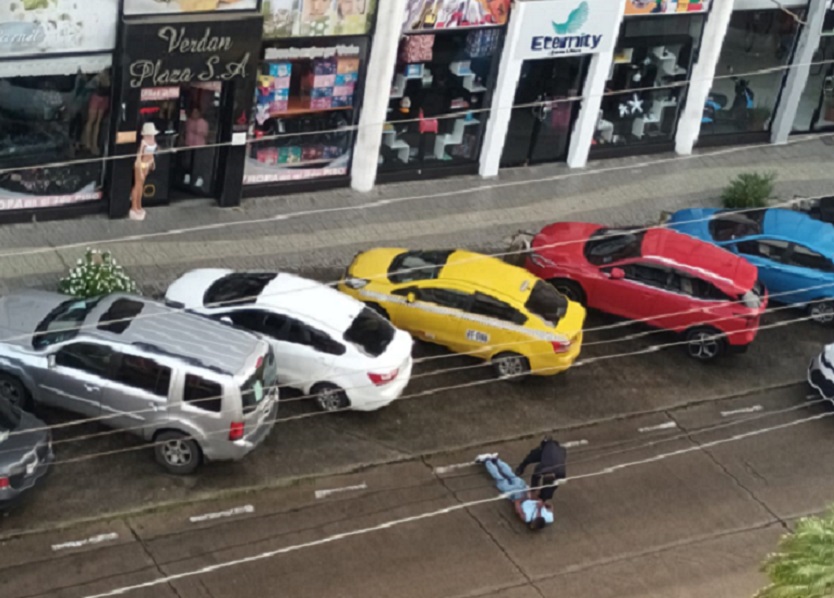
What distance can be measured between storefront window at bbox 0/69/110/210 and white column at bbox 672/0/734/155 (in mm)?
13822

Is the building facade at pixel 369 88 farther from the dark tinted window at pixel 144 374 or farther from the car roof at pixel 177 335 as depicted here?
the dark tinted window at pixel 144 374

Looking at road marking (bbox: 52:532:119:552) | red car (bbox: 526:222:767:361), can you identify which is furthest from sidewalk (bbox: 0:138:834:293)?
road marking (bbox: 52:532:119:552)

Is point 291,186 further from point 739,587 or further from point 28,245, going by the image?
point 739,587

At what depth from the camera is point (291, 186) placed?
93.7ft

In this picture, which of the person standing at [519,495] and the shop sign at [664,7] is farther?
the shop sign at [664,7]

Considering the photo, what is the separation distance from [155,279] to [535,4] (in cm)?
982

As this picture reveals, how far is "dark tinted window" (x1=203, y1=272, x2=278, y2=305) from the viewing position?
22406 mm

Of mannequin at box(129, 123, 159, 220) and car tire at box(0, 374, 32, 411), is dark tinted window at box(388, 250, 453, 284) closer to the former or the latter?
mannequin at box(129, 123, 159, 220)

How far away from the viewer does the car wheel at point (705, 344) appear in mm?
25234

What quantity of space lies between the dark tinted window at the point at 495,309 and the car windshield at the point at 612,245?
2.84m

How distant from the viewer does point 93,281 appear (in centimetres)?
2286

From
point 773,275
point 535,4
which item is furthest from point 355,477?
point 535,4

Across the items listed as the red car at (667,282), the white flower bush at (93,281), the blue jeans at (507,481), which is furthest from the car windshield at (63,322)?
the red car at (667,282)

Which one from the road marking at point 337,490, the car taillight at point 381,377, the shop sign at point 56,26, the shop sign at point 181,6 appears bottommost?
the road marking at point 337,490
